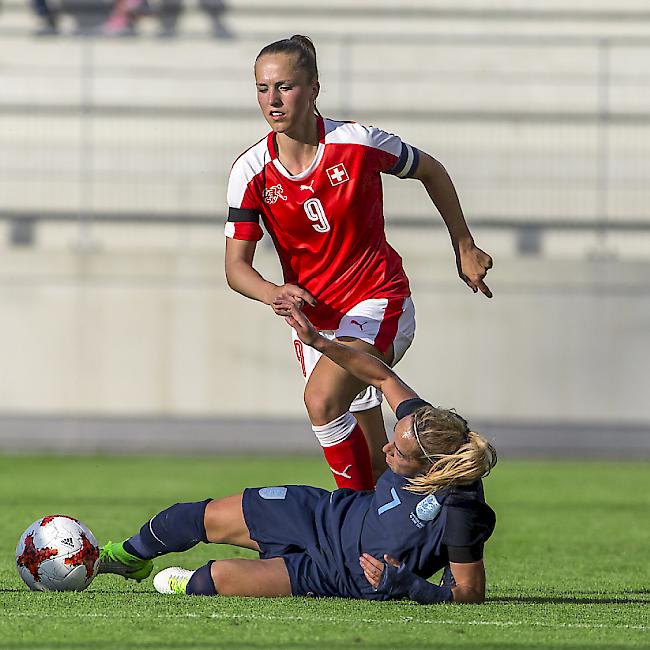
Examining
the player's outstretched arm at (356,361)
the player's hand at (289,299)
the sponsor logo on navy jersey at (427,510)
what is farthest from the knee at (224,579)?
the player's hand at (289,299)

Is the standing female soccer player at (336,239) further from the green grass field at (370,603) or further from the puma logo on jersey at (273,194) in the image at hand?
the green grass field at (370,603)

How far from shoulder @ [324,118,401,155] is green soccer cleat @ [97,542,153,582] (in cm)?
186

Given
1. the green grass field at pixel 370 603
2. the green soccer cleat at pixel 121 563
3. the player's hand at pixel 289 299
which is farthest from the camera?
the green soccer cleat at pixel 121 563

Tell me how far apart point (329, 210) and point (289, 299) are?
2.28 feet

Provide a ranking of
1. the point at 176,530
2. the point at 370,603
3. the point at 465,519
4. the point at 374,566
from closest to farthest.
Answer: the point at 374,566, the point at 465,519, the point at 370,603, the point at 176,530

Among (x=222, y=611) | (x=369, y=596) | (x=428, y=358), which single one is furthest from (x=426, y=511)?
(x=428, y=358)

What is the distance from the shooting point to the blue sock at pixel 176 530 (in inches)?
210

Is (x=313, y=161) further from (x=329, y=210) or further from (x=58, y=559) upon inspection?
(x=58, y=559)

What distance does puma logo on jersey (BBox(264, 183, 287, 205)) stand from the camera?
597 cm

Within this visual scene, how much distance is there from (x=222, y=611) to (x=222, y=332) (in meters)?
9.55

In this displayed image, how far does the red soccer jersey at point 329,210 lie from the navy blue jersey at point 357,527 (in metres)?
1.02

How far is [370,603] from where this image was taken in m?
5.04

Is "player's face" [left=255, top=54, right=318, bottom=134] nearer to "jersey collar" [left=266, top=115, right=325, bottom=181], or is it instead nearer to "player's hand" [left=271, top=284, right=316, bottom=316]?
"jersey collar" [left=266, top=115, right=325, bottom=181]

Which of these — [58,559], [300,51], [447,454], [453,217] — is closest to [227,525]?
[58,559]
